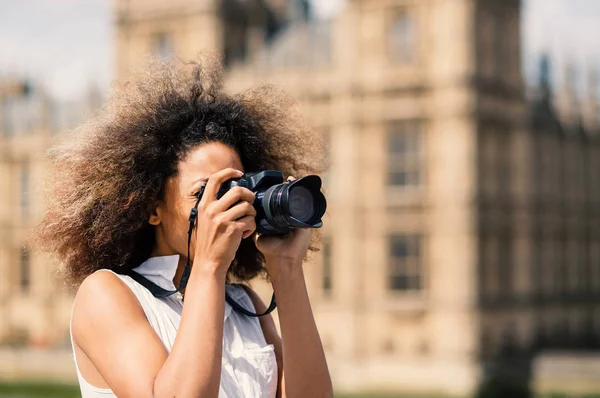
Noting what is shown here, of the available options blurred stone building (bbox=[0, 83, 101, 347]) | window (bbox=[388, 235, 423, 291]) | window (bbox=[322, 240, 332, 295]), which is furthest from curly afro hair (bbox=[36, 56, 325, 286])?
blurred stone building (bbox=[0, 83, 101, 347])

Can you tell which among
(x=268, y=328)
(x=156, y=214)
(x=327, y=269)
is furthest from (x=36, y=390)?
(x=156, y=214)

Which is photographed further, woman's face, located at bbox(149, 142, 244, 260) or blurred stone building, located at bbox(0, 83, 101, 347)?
blurred stone building, located at bbox(0, 83, 101, 347)

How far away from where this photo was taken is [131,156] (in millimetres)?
2664

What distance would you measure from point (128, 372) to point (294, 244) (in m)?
0.54

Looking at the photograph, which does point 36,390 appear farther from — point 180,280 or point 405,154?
point 180,280

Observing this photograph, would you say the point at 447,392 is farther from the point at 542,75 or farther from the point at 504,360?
the point at 542,75

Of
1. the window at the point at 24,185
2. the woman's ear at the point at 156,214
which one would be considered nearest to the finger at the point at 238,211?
the woman's ear at the point at 156,214

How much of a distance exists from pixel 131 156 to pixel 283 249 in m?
0.43

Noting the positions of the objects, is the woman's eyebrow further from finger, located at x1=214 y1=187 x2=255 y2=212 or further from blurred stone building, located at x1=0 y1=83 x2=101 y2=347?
blurred stone building, located at x1=0 y1=83 x2=101 y2=347

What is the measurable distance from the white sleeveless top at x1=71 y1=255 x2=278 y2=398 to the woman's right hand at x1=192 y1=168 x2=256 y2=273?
0.19m

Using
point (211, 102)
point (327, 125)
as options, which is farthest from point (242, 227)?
point (327, 125)

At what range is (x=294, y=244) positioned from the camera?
2641 millimetres

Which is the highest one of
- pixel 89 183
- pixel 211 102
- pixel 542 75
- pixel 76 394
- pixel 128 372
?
pixel 542 75

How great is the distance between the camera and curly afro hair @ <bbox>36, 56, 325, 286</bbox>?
2654 mm
